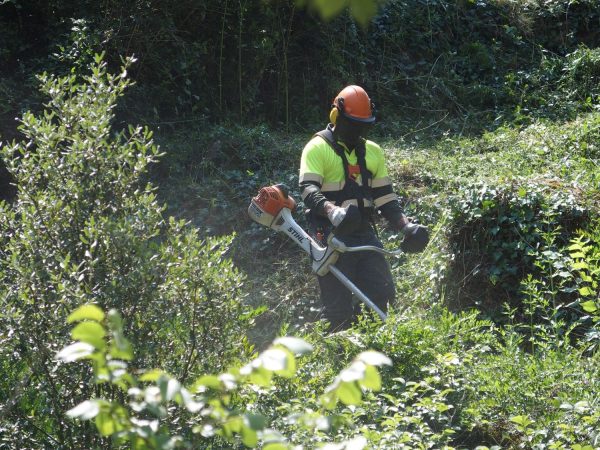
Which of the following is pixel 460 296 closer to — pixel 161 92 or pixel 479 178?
pixel 479 178

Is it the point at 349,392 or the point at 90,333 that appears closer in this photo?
the point at 90,333

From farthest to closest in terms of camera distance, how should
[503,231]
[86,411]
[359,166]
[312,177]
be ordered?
1. [503,231]
2. [359,166]
3. [312,177]
4. [86,411]

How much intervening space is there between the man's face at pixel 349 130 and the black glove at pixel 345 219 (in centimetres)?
69

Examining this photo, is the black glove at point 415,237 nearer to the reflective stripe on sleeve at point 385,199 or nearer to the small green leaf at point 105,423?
the reflective stripe on sleeve at point 385,199

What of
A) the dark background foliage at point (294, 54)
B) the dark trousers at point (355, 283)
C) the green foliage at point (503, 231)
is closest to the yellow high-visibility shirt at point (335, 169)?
the dark trousers at point (355, 283)

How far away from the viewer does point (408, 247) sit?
6352 millimetres

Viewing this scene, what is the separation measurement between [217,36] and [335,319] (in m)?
5.48

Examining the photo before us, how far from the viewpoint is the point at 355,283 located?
634cm

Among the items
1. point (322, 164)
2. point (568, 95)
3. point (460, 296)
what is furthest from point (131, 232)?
point (568, 95)

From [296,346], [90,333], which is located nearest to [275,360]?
[296,346]

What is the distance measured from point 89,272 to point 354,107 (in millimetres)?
2967

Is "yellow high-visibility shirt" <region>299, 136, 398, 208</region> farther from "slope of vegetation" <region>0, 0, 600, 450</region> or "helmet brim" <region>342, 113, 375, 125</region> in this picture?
"slope of vegetation" <region>0, 0, 600, 450</region>

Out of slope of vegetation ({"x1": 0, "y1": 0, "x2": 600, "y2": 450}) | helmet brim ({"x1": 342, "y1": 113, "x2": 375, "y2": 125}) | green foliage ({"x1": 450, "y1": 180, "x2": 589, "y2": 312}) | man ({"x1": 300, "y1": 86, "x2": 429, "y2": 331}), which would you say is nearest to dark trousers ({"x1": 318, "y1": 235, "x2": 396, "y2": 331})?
man ({"x1": 300, "y1": 86, "x2": 429, "y2": 331})

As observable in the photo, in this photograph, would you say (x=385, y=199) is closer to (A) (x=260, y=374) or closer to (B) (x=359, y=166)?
(B) (x=359, y=166)
